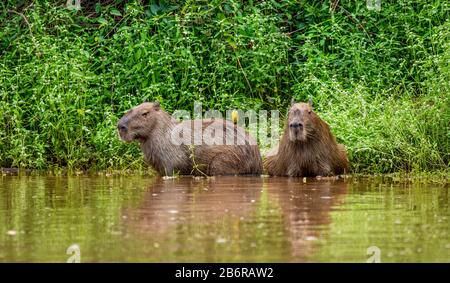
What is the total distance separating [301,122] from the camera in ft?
41.4

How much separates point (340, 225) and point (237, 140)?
4.89m

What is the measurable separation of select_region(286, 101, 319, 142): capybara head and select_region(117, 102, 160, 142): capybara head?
5.41ft

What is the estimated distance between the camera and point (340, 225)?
27.8ft

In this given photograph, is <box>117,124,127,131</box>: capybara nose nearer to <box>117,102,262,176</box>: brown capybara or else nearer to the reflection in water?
<box>117,102,262,176</box>: brown capybara

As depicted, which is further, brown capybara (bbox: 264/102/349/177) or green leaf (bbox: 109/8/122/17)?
green leaf (bbox: 109/8/122/17)

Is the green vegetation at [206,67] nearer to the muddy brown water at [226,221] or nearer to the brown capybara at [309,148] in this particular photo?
the brown capybara at [309,148]

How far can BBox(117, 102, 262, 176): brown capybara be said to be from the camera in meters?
13.2

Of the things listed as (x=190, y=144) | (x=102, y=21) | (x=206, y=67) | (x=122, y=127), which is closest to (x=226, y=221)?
(x=190, y=144)

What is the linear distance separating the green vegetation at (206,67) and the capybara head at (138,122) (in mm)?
414

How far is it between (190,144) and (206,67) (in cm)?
198

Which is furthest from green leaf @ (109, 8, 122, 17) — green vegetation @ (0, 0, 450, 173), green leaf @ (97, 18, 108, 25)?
green leaf @ (97, 18, 108, 25)

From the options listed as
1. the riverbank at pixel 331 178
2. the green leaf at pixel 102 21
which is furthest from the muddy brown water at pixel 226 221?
the green leaf at pixel 102 21

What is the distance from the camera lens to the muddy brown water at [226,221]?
24.0 feet

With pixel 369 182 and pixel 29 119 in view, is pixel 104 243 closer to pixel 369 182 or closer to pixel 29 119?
pixel 369 182
